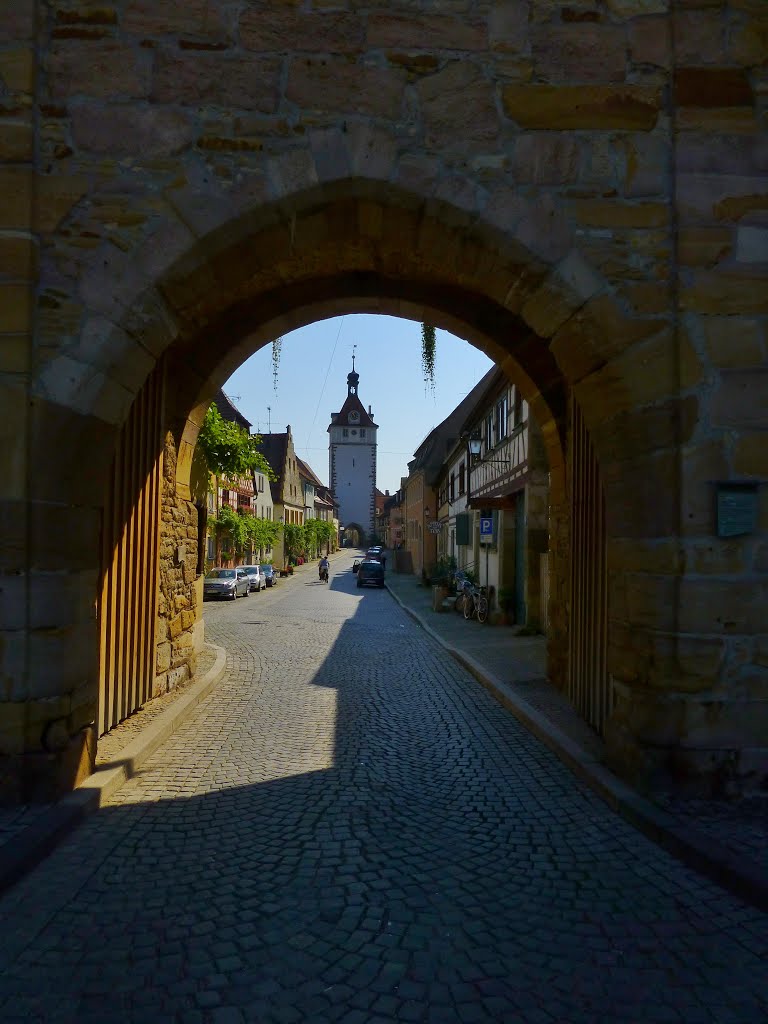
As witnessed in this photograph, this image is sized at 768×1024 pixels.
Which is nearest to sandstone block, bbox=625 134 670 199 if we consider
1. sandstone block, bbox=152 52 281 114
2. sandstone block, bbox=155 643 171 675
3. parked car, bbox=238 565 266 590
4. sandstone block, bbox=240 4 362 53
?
sandstone block, bbox=240 4 362 53

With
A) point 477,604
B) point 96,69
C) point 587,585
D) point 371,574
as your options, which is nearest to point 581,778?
point 587,585

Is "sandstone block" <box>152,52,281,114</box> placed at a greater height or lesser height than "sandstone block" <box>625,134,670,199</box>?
greater

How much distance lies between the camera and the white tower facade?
2950 inches

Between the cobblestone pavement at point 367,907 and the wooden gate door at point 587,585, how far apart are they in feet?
2.51

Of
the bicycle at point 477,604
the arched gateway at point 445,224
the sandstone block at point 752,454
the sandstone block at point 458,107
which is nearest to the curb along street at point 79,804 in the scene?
the arched gateway at point 445,224

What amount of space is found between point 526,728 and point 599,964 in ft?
10.7

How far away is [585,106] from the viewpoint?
384cm

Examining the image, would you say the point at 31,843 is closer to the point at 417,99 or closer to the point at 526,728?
the point at 526,728

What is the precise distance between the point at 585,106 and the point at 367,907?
4278mm

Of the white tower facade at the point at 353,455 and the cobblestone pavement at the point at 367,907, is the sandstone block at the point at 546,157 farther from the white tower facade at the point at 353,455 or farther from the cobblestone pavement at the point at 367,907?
the white tower facade at the point at 353,455

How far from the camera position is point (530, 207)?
12.5ft

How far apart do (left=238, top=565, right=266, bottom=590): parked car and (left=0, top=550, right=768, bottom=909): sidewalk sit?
1876 cm

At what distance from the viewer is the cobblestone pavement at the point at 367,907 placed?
2.17m

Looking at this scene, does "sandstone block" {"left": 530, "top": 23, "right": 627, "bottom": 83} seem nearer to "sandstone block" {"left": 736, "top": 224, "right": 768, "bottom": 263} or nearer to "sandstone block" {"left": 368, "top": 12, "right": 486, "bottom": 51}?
"sandstone block" {"left": 368, "top": 12, "right": 486, "bottom": 51}
